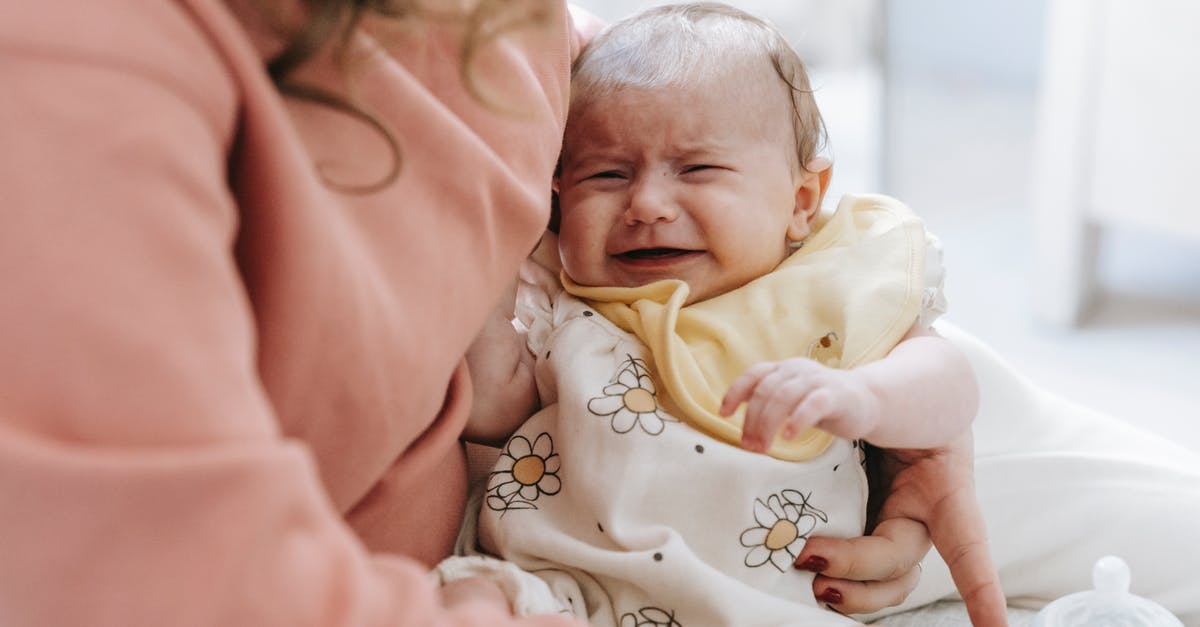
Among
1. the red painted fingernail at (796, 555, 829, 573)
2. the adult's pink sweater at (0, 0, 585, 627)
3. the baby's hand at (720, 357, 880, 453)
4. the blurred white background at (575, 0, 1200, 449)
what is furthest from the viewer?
the blurred white background at (575, 0, 1200, 449)

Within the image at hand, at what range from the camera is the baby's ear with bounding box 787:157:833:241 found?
3.28ft

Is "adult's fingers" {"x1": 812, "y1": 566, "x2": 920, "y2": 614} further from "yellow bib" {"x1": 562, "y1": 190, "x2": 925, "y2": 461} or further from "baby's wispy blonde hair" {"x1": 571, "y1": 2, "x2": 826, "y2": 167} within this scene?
"baby's wispy blonde hair" {"x1": 571, "y1": 2, "x2": 826, "y2": 167}

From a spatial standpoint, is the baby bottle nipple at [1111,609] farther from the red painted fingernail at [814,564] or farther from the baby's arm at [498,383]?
the baby's arm at [498,383]

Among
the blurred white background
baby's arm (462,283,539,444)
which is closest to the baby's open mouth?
baby's arm (462,283,539,444)

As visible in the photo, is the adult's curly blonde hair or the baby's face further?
the baby's face

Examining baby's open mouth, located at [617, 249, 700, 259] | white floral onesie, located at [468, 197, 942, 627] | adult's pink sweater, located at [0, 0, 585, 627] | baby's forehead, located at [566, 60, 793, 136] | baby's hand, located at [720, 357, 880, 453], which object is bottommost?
white floral onesie, located at [468, 197, 942, 627]

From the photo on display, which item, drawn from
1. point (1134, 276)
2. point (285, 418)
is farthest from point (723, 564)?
point (1134, 276)

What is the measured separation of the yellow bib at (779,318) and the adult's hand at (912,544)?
81 mm

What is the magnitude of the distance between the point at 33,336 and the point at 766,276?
597 mm

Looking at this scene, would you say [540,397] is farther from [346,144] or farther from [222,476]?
[222,476]

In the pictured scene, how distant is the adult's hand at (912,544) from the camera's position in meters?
0.84

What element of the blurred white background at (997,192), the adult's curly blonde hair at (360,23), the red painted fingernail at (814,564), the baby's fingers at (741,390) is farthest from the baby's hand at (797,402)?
the blurred white background at (997,192)

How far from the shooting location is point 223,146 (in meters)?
0.51

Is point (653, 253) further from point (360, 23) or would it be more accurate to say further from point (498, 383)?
point (360, 23)
